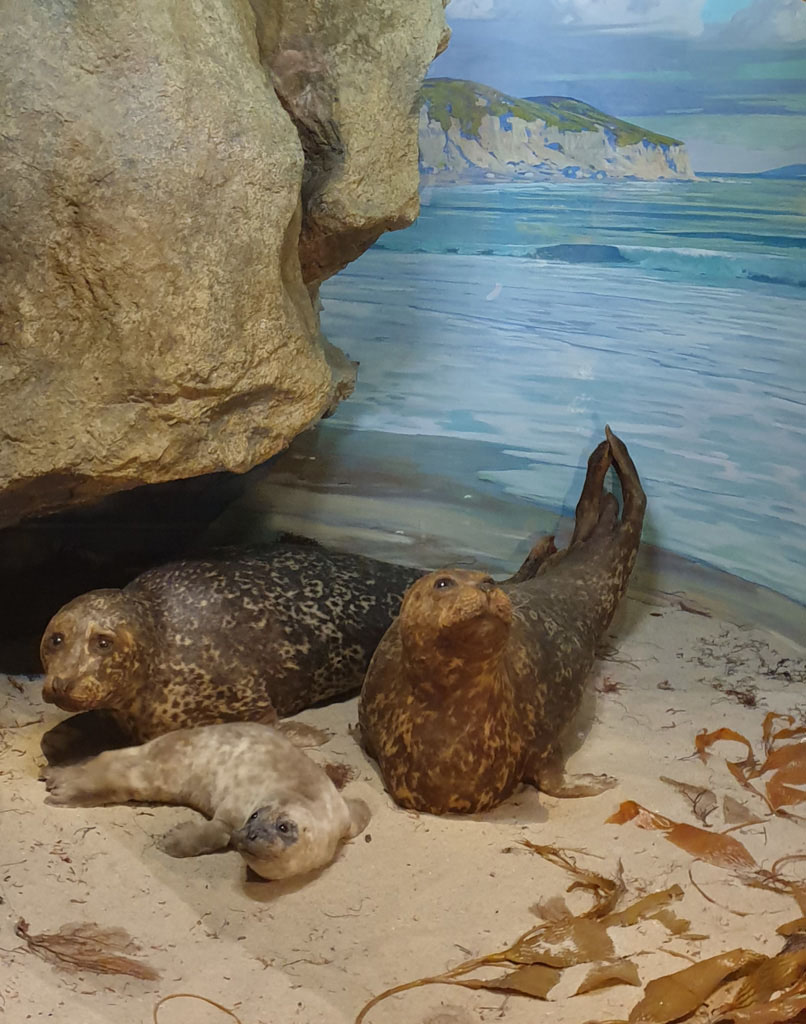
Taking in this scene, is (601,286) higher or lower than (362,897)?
higher

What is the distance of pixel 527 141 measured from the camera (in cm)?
459

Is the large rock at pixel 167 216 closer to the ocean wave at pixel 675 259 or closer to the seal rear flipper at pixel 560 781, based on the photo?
the ocean wave at pixel 675 259

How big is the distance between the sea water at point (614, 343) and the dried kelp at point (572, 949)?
220 centimetres

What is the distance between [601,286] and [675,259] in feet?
1.17

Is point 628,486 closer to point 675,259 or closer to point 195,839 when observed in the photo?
point 675,259

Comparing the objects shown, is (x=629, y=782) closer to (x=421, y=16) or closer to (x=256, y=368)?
(x=256, y=368)

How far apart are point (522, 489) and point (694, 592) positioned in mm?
1007

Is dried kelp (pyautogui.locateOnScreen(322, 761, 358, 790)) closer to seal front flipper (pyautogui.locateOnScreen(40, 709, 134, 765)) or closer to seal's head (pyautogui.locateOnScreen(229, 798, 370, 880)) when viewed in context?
seal's head (pyautogui.locateOnScreen(229, 798, 370, 880))

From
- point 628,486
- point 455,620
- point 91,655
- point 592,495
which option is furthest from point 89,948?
point 628,486

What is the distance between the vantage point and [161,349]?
10.4 feet

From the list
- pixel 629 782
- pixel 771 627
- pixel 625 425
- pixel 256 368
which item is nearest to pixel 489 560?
pixel 625 425

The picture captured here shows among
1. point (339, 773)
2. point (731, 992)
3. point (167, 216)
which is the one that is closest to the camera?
point (731, 992)

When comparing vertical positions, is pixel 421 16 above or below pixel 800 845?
above

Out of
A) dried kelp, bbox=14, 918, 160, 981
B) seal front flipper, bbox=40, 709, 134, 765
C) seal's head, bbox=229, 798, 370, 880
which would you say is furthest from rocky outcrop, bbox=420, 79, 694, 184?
dried kelp, bbox=14, 918, 160, 981
